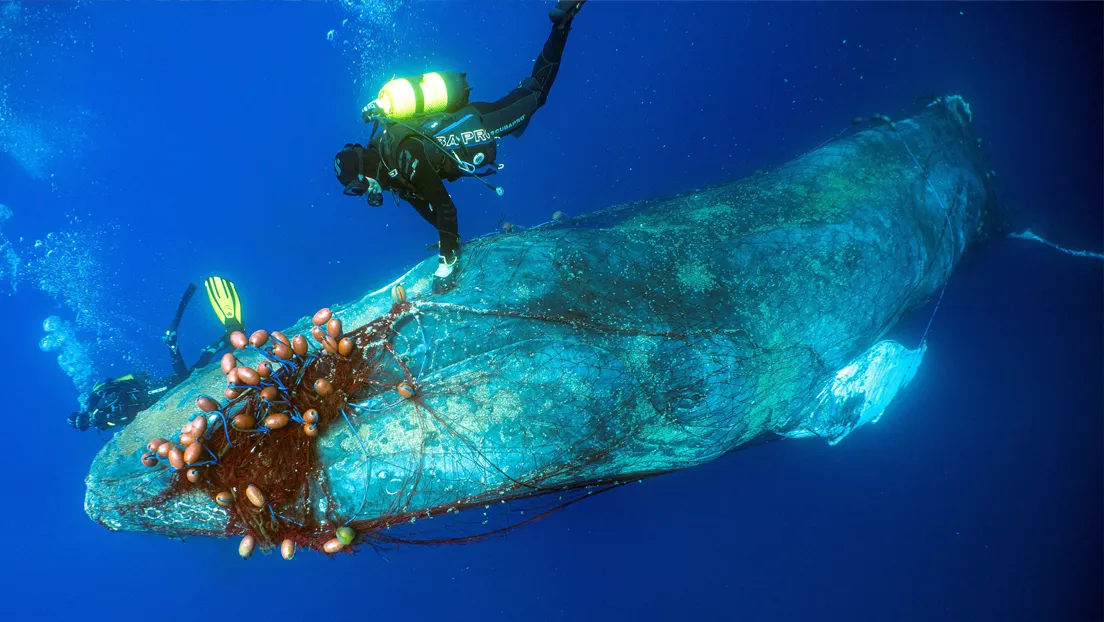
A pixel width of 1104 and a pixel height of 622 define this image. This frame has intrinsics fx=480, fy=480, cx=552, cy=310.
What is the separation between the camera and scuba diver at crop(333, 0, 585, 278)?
14.4ft

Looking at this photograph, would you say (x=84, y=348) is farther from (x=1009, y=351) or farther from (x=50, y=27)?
(x=1009, y=351)

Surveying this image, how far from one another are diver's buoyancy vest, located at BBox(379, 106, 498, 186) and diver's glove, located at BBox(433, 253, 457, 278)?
830 mm

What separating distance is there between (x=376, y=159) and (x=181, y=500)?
3135 mm

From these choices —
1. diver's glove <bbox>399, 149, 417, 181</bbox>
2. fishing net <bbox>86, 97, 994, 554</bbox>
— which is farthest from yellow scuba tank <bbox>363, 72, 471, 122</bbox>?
fishing net <bbox>86, 97, 994, 554</bbox>

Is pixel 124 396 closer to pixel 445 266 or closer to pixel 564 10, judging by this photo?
pixel 445 266

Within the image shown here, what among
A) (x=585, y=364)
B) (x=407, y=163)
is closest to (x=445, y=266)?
(x=407, y=163)

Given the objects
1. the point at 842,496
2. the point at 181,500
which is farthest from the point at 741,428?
the point at 842,496

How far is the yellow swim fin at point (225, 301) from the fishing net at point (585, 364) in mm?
2996

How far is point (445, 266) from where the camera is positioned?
4.42 m

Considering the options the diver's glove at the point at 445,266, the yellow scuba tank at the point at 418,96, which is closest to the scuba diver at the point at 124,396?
the yellow scuba tank at the point at 418,96

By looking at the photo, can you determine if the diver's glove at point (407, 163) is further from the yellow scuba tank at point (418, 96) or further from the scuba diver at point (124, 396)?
the scuba diver at point (124, 396)

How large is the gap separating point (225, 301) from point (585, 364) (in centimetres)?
615

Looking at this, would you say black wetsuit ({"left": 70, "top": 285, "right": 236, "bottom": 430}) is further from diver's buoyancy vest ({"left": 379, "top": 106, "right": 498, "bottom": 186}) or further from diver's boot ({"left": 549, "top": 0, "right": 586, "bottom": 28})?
diver's boot ({"left": 549, "top": 0, "right": 586, "bottom": 28})

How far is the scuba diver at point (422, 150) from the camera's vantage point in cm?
438
